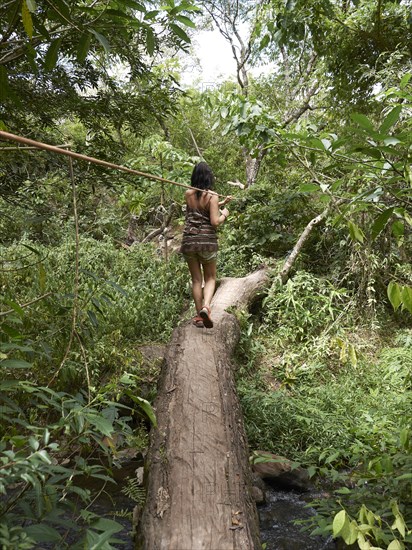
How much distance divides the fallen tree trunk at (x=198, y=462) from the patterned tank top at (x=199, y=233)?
1.02m

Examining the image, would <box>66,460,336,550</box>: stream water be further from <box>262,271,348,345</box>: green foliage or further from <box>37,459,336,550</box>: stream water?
<box>262,271,348,345</box>: green foliage

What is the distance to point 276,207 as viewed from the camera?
6.95m

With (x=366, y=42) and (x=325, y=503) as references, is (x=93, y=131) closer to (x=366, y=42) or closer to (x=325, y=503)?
(x=325, y=503)

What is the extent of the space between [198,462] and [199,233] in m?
2.42

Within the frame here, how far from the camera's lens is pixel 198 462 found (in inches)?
86.0

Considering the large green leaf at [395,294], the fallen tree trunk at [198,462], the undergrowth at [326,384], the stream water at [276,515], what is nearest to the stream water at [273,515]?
the stream water at [276,515]

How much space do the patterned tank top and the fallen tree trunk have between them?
40.0 inches

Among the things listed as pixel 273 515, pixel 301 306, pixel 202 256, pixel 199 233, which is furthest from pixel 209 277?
pixel 273 515

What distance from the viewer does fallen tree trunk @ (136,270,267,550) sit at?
1.77 meters

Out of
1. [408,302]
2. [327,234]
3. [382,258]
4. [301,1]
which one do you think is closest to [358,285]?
[382,258]

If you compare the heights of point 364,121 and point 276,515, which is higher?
→ point 364,121

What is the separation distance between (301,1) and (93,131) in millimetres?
1847

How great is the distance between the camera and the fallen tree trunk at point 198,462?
1767 mm

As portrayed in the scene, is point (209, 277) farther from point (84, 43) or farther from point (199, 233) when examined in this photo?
point (84, 43)
